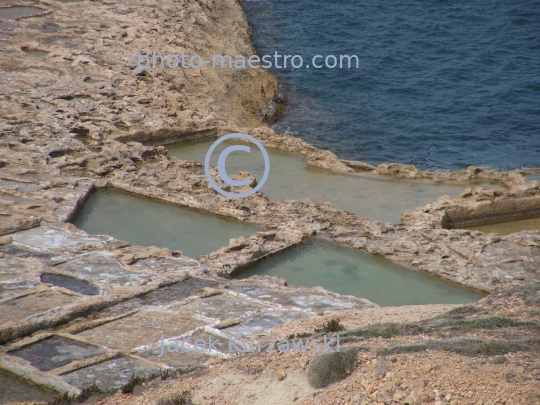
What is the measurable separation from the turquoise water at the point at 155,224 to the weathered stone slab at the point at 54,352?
4.44 m

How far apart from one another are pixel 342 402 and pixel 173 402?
2043 millimetres

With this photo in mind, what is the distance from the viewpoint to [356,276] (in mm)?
12891

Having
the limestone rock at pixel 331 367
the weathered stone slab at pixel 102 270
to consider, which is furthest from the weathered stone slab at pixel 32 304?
the limestone rock at pixel 331 367

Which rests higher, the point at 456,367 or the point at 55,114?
the point at 55,114

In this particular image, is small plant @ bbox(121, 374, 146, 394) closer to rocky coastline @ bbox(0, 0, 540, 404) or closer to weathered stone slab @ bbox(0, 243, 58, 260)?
rocky coastline @ bbox(0, 0, 540, 404)

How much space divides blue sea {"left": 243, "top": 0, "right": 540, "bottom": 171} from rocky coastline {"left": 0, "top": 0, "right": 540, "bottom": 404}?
116 inches

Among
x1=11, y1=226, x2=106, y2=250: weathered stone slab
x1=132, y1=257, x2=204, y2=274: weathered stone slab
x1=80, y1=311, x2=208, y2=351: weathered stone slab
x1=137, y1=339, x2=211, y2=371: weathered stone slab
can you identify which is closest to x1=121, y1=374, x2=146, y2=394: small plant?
x1=137, y1=339, x2=211, y2=371: weathered stone slab

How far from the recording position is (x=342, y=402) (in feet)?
20.8

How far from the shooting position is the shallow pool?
16.4 meters

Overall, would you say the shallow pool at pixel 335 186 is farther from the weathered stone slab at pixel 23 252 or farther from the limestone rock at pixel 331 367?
the limestone rock at pixel 331 367

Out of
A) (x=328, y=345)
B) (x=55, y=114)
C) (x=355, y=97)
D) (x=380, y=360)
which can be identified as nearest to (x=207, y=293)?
(x=328, y=345)

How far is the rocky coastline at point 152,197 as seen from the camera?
377 inches

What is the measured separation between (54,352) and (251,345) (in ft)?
9.71

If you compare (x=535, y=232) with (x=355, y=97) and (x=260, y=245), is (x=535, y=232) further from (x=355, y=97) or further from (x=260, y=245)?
(x=355, y=97)
